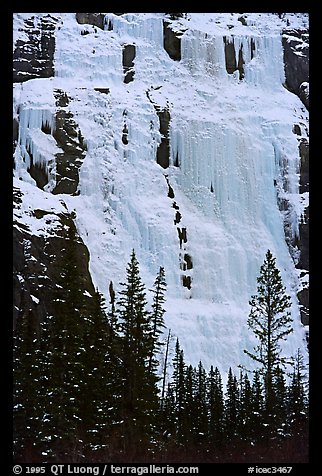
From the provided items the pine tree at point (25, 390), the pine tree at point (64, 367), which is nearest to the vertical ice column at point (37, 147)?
the pine tree at point (64, 367)

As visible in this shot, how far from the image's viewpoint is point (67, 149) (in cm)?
2230

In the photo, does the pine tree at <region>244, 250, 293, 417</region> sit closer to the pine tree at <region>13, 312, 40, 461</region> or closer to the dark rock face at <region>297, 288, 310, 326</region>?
the dark rock face at <region>297, 288, 310, 326</region>

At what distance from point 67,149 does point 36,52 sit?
4074mm

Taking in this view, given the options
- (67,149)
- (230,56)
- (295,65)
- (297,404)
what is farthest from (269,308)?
(230,56)

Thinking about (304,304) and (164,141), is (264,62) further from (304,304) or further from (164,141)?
(304,304)

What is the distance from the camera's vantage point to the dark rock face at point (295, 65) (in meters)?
16.5

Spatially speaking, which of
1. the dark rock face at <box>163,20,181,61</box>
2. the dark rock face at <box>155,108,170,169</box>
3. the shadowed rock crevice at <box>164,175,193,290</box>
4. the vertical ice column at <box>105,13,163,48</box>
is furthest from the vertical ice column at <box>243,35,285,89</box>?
the shadowed rock crevice at <box>164,175,193,290</box>

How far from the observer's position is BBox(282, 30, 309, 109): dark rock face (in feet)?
54.1

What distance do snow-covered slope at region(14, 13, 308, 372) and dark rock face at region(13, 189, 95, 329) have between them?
2.51 feet

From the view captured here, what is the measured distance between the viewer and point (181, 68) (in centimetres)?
2150

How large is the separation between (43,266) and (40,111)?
5796 mm

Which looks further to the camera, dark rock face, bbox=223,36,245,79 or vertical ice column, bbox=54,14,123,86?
dark rock face, bbox=223,36,245,79
